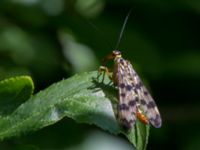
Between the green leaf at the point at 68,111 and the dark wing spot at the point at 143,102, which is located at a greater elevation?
the dark wing spot at the point at 143,102

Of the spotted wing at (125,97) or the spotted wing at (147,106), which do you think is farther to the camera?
the spotted wing at (147,106)

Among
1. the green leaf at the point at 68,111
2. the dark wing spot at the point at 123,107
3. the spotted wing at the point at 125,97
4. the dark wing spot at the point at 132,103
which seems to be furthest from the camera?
the dark wing spot at the point at 132,103

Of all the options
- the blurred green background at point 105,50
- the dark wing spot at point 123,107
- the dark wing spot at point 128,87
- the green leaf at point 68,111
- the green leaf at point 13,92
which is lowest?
the green leaf at point 68,111

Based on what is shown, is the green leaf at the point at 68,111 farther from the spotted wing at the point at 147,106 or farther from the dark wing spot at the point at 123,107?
the spotted wing at the point at 147,106

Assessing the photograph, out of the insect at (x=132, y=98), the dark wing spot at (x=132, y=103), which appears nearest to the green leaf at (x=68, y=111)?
the insect at (x=132, y=98)

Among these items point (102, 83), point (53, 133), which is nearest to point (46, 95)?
point (102, 83)

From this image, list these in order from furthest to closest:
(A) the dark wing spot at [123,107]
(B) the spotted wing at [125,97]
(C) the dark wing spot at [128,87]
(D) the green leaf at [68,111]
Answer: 1. (C) the dark wing spot at [128,87]
2. (A) the dark wing spot at [123,107]
3. (B) the spotted wing at [125,97]
4. (D) the green leaf at [68,111]

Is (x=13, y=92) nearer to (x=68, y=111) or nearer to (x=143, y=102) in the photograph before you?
(x=68, y=111)

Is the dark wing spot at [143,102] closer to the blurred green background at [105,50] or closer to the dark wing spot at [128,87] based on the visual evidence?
the dark wing spot at [128,87]

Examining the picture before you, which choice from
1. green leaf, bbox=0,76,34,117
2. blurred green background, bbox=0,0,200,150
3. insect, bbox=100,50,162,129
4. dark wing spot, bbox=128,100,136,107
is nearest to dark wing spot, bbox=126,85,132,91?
insect, bbox=100,50,162,129
